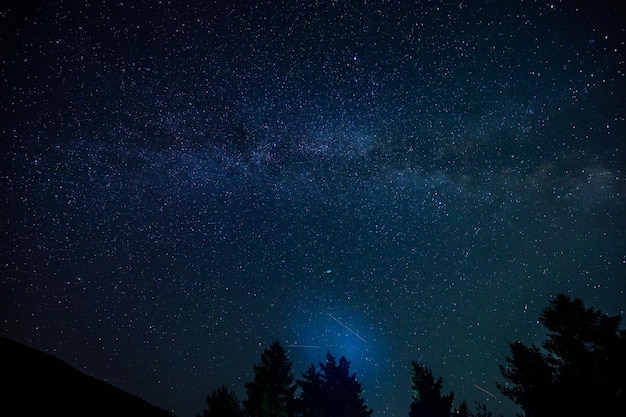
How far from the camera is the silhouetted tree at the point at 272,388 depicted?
18.9 m

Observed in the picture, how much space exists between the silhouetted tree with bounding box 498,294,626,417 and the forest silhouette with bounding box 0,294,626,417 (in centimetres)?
3

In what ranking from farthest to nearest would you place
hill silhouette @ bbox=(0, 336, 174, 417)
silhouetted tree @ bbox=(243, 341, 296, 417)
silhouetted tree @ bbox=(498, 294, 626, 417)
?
silhouetted tree @ bbox=(243, 341, 296, 417) < silhouetted tree @ bbox=(498, 294, 626, 417) < hill silhouette @ bbox=(0, 336, 174, 417)

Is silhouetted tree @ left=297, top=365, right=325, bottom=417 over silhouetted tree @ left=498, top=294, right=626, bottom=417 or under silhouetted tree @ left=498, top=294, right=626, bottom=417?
under

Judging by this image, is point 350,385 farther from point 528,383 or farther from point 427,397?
point 528,383

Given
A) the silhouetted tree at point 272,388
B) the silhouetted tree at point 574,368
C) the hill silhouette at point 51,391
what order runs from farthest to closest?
the silhouetted tree at point 272,388
the silhouetted tree at point 574,368
the hill silhouette at point 51,391

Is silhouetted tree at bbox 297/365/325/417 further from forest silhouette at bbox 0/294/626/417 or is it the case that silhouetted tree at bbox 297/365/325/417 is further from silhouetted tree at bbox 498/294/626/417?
silhouetted tree at bbox 498/294/626/417

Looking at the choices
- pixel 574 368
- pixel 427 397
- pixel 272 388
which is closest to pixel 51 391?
pixel 272 388

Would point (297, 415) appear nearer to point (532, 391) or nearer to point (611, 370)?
point (532, 391)

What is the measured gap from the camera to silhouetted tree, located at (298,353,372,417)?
21.4 metres

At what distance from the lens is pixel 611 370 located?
11945mm

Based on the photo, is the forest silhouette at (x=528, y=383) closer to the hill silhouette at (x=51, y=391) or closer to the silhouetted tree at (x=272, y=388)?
the silhouetted tree at (x=272, y=388)

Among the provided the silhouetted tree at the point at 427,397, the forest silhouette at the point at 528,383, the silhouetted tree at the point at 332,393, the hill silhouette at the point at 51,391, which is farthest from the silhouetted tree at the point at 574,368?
the hill silhouette at the point at 51,391

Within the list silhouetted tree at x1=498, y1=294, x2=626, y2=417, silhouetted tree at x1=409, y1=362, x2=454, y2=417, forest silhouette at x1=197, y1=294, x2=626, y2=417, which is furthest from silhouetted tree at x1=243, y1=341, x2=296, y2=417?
silhouetted tree at x1=498, y1=294, x2=626, y2=417

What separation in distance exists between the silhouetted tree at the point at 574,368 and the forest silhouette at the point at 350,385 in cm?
3
